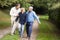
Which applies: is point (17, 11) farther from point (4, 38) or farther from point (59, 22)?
point (59, 22)

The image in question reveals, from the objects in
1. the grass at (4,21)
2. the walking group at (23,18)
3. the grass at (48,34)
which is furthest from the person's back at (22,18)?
the grass at (4,21)

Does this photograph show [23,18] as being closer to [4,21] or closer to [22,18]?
[22,18]

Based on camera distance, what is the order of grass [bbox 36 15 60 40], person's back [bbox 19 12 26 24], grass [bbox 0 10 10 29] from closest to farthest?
person's back [bbox 19 12 26 24]
grass [bbox 36 15 60 40]
grass [bbox 0 10 10 29]

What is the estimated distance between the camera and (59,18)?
2336 cm

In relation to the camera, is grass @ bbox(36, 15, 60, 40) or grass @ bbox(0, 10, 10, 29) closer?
grass @ bbox(36, 15, 60, 40)

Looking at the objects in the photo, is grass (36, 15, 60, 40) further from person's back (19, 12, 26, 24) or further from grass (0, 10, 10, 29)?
grass (0, 10, 10, 29)

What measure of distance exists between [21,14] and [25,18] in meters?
0.44

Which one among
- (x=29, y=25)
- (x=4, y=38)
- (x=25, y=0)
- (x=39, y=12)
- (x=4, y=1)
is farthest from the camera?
(x=39, y=12)

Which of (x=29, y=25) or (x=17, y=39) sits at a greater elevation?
(x=29, y=25)

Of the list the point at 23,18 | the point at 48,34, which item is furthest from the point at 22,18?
the point at 48,34

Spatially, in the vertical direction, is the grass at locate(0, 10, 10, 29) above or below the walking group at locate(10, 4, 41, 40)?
below

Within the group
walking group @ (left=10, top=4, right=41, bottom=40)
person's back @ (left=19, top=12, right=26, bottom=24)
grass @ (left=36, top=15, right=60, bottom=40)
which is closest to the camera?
walking group @ (left=10, top=4, right=41, bottom=40)

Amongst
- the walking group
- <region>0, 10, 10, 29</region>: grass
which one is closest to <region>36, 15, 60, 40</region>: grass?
the walking group

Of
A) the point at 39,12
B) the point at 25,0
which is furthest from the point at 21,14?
the point at 39,12
